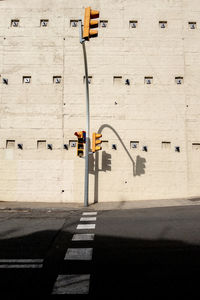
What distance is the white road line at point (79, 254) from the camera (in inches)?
178

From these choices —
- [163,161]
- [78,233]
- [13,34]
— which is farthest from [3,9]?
[78,233]

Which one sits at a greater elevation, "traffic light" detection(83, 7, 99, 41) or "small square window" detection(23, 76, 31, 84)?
"small square window" detection(23, 76, 31, 84)

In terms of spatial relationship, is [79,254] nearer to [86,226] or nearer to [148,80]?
[86,226]

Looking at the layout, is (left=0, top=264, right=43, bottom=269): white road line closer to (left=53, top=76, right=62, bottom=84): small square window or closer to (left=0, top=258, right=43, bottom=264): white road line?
(left=0, top=258, right=43, bottom=264): white road line

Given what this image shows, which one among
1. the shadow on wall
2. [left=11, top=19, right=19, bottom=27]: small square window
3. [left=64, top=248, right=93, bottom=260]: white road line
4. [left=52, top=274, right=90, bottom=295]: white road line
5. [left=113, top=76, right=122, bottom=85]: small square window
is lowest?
[left=52, top=274, right=90, bottom=295]: white road line

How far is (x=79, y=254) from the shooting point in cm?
471

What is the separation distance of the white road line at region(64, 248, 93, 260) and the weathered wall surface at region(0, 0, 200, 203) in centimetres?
934

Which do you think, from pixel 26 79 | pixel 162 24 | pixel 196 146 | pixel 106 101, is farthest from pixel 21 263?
pixel 162 24

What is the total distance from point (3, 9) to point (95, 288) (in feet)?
63.5

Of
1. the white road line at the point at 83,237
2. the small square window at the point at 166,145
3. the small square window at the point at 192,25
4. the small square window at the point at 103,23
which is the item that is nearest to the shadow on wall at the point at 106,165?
the small square window at the point at 166,145

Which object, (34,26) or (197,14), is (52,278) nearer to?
(34,26)

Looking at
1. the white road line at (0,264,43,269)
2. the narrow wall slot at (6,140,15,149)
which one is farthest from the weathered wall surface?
the white road line at (0,264,43,269)

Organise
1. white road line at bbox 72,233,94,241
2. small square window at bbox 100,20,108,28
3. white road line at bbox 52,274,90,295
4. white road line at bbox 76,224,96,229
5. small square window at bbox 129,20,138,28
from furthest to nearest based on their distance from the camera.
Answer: small square window at bbox 129,20,138,28
small square window at bbox 100,20,108,28
white road line at bbox 76,224,96,229
white road line at bbox 72,233,94,241
white road line at bbox 52,274,90,295

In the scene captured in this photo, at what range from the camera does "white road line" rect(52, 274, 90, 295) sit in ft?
10.7
